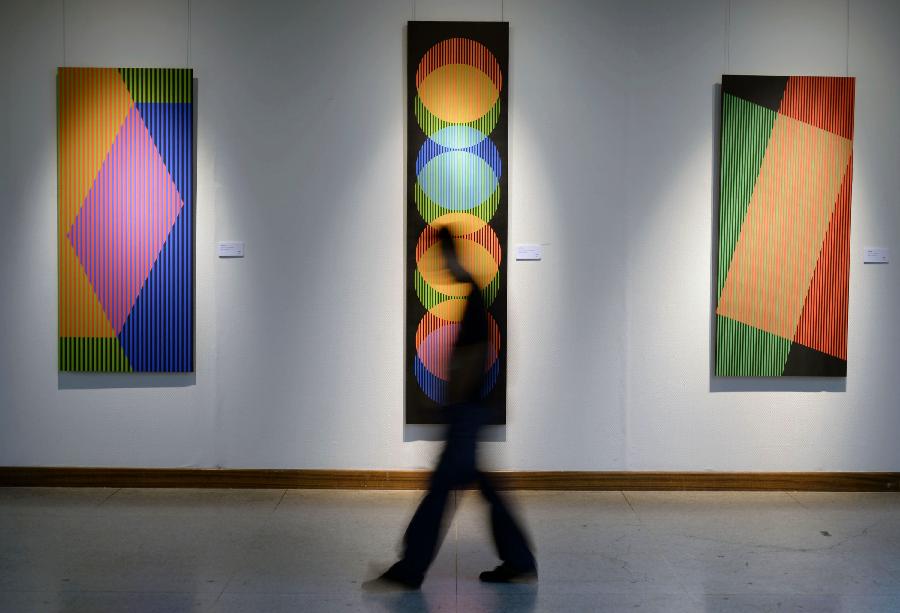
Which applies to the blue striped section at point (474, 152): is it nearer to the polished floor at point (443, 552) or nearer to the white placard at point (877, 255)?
the polished floor at point (443, 552)

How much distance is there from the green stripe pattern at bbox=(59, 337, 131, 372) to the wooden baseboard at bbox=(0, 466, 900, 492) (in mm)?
634

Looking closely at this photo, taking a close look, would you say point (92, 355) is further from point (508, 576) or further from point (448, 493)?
point (508, 576)

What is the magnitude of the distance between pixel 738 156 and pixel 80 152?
4.03 meters

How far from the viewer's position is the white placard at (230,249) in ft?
16.8

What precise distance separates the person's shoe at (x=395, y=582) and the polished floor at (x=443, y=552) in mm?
49

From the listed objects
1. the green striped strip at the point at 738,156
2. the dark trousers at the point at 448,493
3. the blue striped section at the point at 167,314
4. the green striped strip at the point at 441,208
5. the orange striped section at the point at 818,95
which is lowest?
the dark trousers at the point at 448,493

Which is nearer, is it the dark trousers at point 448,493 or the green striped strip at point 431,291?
the dark trousers at point 448,493

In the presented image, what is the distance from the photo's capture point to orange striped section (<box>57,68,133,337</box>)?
5.08 m

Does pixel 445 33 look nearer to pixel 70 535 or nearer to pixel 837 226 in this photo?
pixel 837 226

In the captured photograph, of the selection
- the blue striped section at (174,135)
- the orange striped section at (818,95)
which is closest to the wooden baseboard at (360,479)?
the blue striped section at (174,135)

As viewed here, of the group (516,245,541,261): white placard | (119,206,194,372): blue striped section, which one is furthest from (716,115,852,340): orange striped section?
(119,206,194,372): blue striped section

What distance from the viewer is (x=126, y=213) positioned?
16.8ft

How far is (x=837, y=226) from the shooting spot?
5.13 metres

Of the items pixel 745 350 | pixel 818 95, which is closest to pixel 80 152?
pixel 745 350
